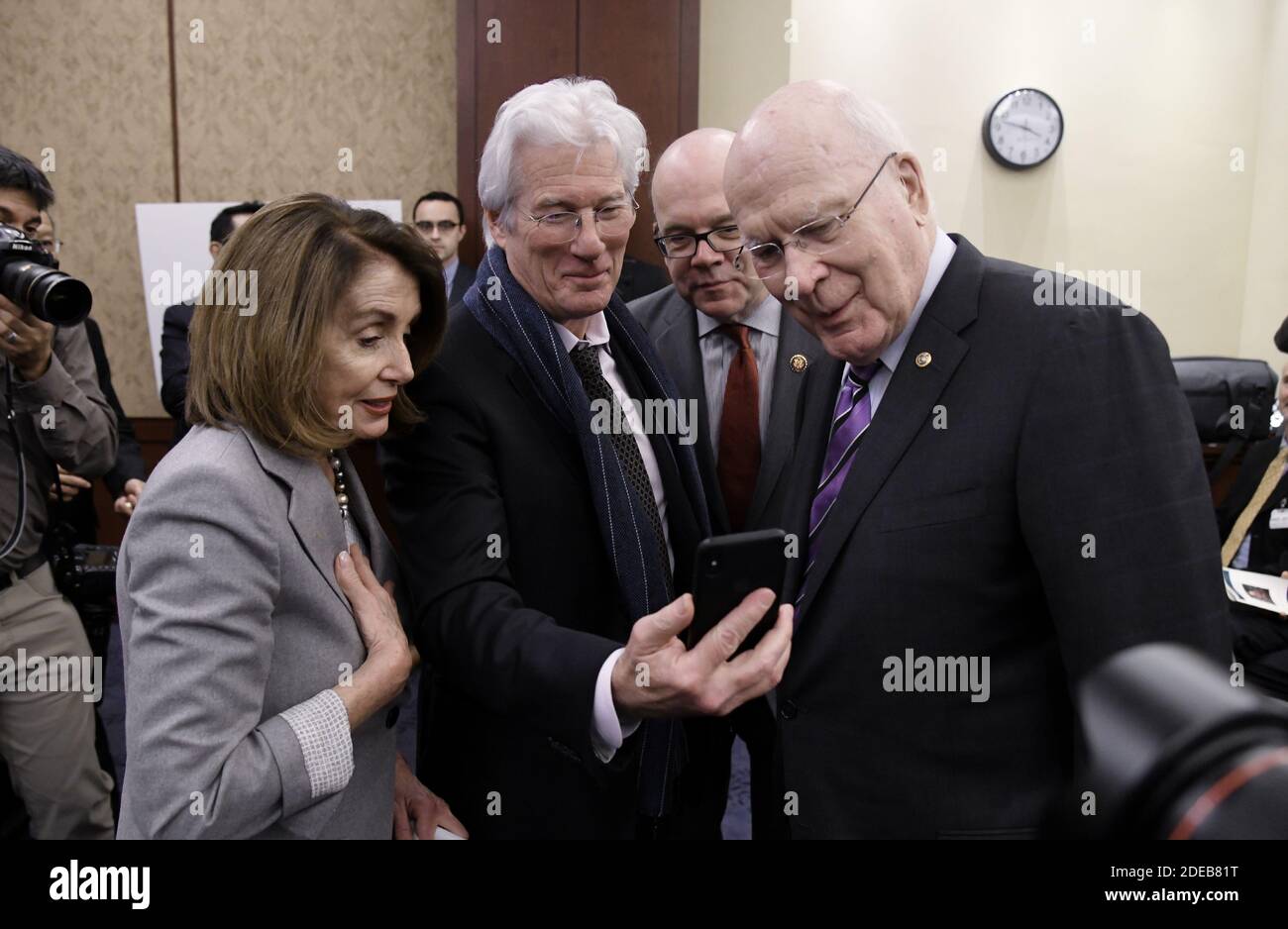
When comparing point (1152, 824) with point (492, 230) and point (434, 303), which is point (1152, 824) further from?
point (492, 230)

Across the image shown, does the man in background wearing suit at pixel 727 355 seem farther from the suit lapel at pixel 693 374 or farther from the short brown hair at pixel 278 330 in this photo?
the short brown hair at pixel 278 330

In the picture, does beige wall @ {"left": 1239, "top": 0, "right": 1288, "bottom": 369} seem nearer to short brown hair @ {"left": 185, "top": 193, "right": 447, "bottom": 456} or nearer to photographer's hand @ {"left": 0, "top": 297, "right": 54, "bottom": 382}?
short brown hair @ {"left": 185, "top": 193, "right": 447, "bottom": 456}

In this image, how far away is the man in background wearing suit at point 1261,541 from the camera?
8.89 ft

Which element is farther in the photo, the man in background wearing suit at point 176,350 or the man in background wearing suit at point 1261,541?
the man in background wearing suit at point 176,350

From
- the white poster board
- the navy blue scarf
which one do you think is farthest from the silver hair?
the white poster board

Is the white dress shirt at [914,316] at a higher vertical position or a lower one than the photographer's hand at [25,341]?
higher

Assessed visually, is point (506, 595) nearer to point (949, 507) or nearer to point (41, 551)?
point (949, 507)

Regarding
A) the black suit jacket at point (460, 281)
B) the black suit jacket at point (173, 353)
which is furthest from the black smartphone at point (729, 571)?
the black suit jacket at point (173, 353)

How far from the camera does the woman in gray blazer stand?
100 cm

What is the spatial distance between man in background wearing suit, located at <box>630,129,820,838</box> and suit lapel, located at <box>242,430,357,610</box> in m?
0.71

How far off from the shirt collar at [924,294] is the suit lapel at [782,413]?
393 millimetres

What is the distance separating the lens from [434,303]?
1348 millimetres

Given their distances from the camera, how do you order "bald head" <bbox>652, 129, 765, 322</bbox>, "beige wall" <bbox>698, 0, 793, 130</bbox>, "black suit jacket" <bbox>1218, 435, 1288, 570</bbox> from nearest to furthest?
"bald head" <bbox>652, 129, 765, 322</bbox> < "black suit jacket" <bbox>1218, 435, 1288, 570</bbox> < "beige wall" <bbox>698, 0, 793, 130</bbox>

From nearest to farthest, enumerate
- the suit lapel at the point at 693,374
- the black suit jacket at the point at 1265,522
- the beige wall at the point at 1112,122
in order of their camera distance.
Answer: the suit lapel at the point at 693,374 → the black suit jacket at the point at 1265,522 → the beige wall at the point at 1112,122
